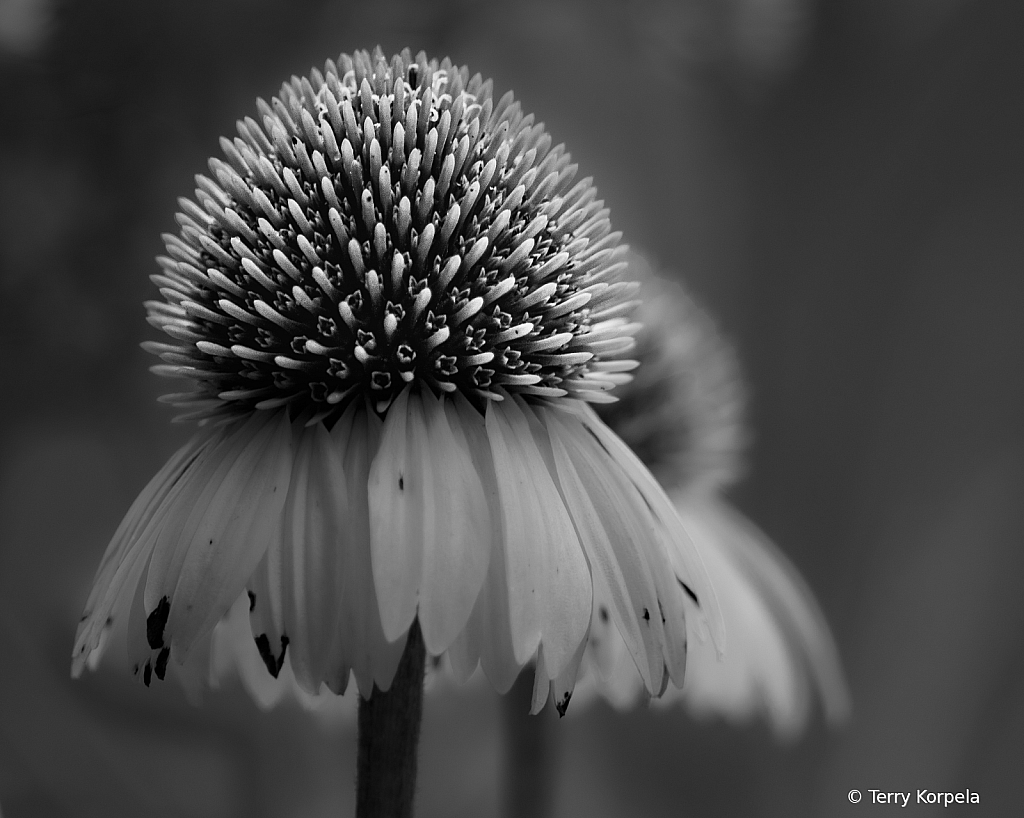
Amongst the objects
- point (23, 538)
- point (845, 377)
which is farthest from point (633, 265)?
point (845, 377)

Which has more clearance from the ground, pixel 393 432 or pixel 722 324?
pixel 722 324

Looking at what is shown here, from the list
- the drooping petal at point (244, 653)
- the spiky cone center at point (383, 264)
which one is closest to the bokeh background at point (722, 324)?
the drooping petal at point (244, 653)

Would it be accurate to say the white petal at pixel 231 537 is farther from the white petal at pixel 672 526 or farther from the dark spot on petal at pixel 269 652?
the white petal at pixel 672 526

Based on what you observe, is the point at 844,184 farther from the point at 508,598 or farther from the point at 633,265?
the point at 508,598

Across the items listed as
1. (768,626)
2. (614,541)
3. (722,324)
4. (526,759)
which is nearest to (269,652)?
(614,541)

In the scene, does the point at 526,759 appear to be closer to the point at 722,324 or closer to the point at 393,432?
the point at 393,432

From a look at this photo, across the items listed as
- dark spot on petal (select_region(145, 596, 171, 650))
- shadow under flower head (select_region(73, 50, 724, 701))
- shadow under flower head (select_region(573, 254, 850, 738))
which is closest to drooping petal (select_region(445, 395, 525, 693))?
shadow under flower head (select_region(73, 50, 724, 701))
